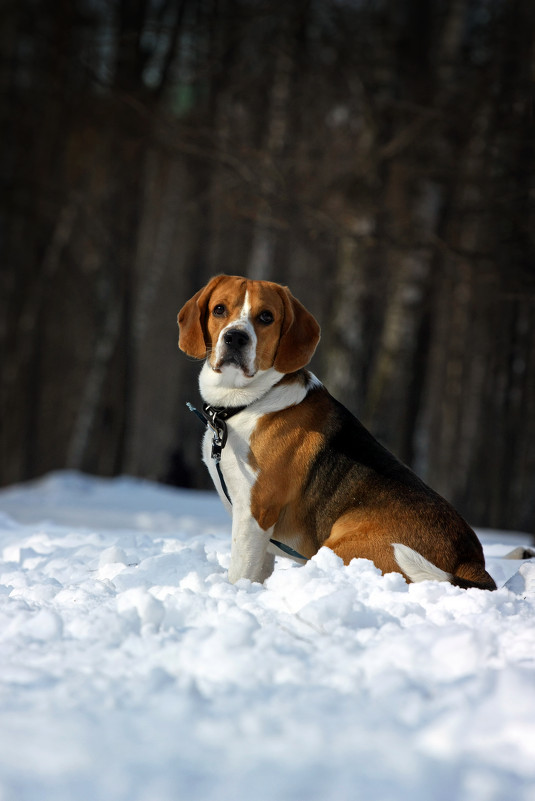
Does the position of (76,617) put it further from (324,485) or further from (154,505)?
(154,505)

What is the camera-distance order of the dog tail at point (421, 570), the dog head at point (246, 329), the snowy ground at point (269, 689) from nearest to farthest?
the snowy ground at point (269, 689), the dog tail at point (421, 570), the dog head at point (246, 329)

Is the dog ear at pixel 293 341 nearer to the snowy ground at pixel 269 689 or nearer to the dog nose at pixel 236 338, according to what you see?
the dog nose at pixel 236 338

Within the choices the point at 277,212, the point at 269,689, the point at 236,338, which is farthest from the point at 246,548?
the point at 277,212

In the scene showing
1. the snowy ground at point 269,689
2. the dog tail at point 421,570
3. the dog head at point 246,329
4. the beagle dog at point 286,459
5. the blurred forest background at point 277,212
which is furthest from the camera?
the blurred forest background at point 277,212

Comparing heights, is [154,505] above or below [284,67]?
below

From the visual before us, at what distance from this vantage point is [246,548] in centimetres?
431

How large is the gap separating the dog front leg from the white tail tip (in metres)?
0.78

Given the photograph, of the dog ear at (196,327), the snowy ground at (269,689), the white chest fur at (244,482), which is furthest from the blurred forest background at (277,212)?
the snowy ground at (269,689)

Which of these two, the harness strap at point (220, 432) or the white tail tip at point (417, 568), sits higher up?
the harness strap at point (220, 432)

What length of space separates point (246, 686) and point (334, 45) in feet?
33.6

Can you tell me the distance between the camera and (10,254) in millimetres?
16344

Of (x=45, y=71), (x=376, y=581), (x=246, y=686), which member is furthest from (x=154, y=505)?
(x=45, y=71)

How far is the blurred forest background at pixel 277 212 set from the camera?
30.9 feet

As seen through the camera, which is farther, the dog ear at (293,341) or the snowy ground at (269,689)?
the dog ear at (293,341)
